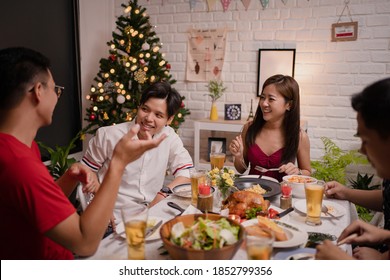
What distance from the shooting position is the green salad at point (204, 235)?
1.03m

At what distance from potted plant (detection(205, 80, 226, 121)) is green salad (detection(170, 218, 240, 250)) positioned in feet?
9.40

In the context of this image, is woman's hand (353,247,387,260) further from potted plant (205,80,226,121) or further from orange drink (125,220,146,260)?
potted plant (205,80,226,121)

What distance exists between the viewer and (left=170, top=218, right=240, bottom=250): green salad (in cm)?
103

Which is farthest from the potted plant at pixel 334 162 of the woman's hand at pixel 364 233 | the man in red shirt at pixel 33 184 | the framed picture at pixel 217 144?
the man in red shirt at pixel 33 184

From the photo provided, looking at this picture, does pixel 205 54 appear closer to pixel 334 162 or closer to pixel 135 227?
pixel 334 162

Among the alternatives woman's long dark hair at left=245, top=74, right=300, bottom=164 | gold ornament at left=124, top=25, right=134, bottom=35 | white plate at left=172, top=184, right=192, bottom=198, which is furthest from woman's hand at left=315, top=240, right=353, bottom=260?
gold ornament at left=124, top=25, right=134, bottom=35

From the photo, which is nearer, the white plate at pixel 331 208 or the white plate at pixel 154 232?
the white plate at pixel 154 232

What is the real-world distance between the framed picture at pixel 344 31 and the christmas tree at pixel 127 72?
180 cm

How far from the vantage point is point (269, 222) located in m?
1.31

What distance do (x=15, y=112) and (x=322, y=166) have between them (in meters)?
3.15

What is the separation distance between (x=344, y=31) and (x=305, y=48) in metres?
0.40

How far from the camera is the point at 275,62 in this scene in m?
3.90

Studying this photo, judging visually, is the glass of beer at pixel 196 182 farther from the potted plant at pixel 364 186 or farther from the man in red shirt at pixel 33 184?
the potted plant at pixel 364 186
